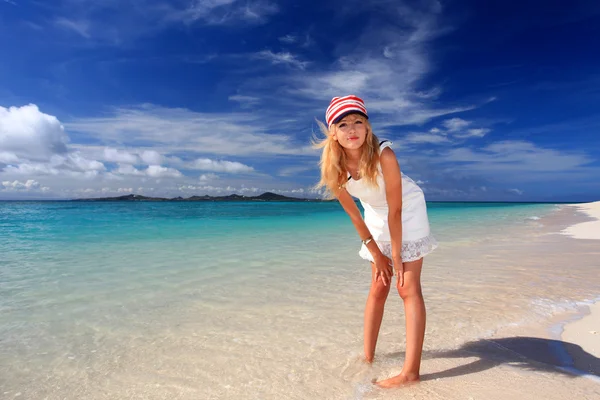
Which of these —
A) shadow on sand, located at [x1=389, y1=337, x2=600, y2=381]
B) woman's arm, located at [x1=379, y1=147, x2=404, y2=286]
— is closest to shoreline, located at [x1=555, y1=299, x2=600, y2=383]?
shadow on sand, located at [x1=389, y1=337, x2=600, y2=381]

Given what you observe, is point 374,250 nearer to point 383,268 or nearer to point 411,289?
point 383,268

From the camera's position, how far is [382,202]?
280cm

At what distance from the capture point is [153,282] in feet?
19.9

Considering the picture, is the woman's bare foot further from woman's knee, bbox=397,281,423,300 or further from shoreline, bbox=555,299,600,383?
shoreline, bbox=555,299,600,383

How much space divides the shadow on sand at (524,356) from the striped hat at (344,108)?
199cm

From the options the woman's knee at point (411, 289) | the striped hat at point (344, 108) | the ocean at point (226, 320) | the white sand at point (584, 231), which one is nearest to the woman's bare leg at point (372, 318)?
the ocean at point (226, 320)

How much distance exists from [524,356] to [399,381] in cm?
122

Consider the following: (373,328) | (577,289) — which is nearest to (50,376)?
(373,328)

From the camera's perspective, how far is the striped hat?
2.60 m

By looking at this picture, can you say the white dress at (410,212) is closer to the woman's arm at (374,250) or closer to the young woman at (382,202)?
the young woman at (382,202)

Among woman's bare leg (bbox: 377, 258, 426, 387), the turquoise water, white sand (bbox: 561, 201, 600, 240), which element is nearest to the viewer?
woman's bare leg (bbox: 377, 258, 426, 387)

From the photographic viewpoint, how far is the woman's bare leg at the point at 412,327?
2.65 m

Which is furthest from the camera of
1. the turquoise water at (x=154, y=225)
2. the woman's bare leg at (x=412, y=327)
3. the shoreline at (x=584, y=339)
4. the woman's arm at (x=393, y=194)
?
the turquoise water at (x=154, y=225)

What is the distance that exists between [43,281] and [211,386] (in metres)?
4.87
